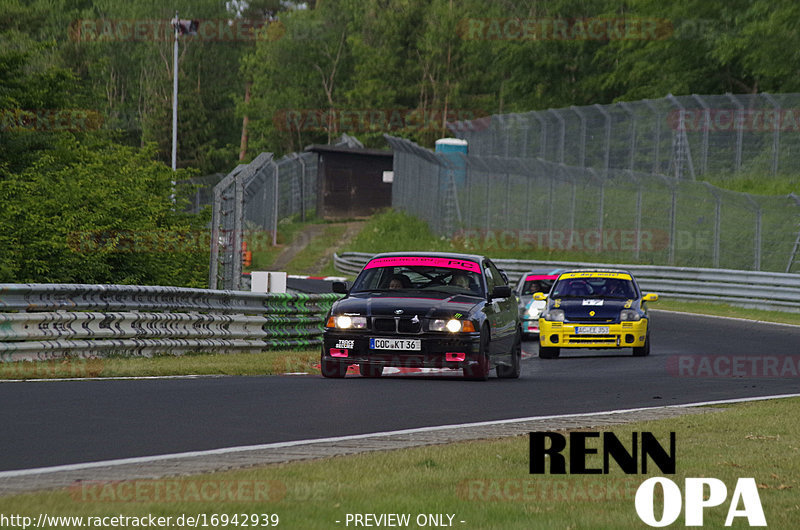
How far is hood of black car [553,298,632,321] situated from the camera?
Answer: 67.6 ft

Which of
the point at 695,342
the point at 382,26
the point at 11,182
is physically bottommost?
the point at 695,342

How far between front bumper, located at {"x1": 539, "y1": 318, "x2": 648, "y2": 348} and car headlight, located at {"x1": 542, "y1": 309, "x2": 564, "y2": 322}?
6 centimetres

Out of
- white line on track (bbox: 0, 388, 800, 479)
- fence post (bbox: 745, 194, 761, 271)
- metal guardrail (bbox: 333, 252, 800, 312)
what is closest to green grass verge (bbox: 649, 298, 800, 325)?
metal guardrail (bbox: 333, 252, 800, 312)

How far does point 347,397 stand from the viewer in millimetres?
12836

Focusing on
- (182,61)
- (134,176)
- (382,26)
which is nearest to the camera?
(134,176)

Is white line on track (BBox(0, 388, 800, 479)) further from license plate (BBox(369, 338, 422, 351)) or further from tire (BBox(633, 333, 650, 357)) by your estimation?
tire (BBox(633, 333, 650, 357))

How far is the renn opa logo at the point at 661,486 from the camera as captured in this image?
6.40m

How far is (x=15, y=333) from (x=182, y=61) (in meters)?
99.8

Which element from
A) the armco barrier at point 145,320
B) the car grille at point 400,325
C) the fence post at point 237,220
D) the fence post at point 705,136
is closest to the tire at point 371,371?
the car grille at point 400,325

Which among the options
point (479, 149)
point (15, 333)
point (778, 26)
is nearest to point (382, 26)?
point (479, 149)

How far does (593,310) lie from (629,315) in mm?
553

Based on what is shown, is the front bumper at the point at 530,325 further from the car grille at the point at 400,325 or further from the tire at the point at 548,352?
the car grille at the point at 400,325

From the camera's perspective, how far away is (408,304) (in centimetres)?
1500

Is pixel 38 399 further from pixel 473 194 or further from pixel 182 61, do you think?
pixel 182 61
